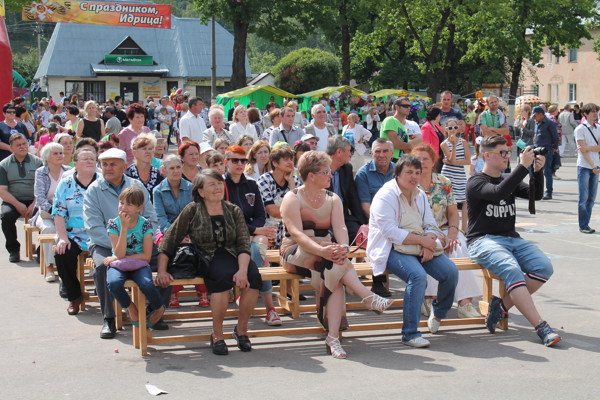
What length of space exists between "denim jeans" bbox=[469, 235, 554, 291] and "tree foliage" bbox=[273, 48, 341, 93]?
46829mm

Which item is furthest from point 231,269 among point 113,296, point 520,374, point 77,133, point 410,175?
point 77,133

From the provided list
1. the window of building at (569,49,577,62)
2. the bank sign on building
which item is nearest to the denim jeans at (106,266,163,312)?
the bank sign on building

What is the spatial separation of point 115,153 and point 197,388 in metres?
2.67

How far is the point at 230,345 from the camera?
21.8ft

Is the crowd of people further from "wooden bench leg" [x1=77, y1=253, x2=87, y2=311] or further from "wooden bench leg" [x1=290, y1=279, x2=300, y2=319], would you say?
"wooden bench leg" [x1=290, y1=279, x2=300, y2=319]

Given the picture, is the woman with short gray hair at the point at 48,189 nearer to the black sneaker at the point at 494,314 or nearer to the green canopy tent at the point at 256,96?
the black sneaker at the point at 494,314

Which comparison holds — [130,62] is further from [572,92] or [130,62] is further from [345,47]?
[572,92]

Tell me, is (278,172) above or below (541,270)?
above

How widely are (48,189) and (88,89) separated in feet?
187

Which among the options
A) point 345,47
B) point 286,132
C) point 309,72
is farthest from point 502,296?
point 309,72

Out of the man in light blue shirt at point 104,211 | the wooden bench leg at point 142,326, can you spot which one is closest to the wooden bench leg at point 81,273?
the man in light blue shirt at point 104,211

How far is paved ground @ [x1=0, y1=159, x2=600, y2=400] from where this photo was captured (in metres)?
5.48

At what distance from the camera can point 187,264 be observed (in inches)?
255

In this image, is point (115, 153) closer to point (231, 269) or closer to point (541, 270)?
point (231, 269)
